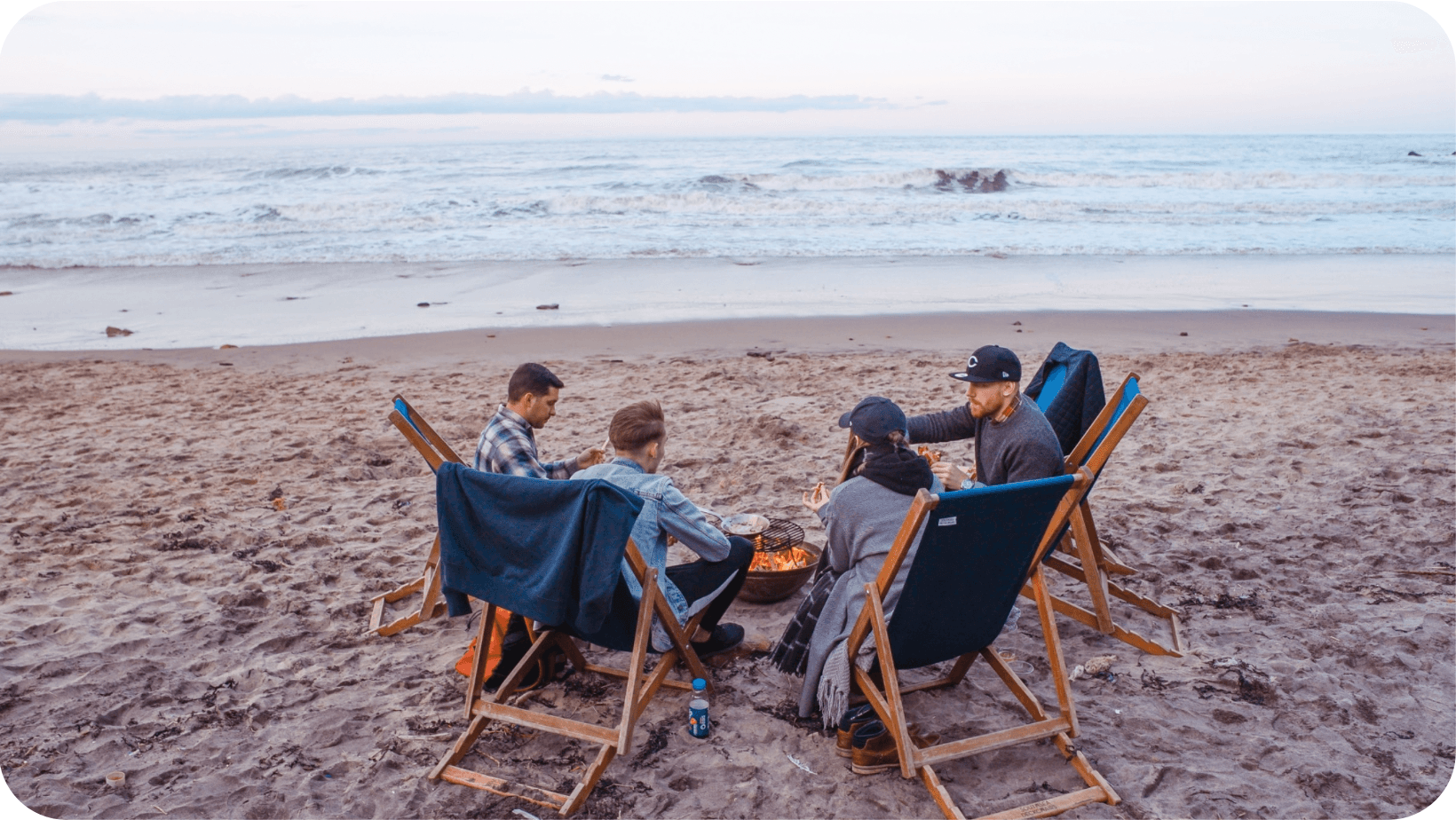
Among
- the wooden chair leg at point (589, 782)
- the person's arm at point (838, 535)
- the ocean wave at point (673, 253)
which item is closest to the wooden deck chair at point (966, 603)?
the person's arm at point (838, 535)

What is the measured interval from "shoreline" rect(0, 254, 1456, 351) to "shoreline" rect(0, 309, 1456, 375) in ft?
0.72

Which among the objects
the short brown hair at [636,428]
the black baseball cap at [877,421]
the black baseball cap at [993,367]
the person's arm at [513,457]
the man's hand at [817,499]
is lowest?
the man's hand at [817,499]

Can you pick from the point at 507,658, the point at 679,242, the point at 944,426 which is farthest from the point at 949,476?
the point at 679,242

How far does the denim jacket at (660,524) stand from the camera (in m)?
3.04

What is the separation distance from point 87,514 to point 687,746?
13.0 feet

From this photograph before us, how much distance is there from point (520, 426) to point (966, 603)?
71.5 inches

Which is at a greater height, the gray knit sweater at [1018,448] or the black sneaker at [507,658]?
the gray knit sweater at [1018,448]

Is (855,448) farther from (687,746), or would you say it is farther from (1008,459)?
(687,746)

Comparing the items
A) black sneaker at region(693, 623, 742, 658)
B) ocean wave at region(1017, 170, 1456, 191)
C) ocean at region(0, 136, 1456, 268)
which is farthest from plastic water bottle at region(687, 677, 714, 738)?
ocean wave at region(1017, 170, 1456, 191)

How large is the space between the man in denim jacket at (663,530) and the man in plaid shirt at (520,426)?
0.83 ft

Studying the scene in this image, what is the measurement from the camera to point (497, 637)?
3.48 m

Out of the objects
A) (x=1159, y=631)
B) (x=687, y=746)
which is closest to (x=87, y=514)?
(x=687, y=746)

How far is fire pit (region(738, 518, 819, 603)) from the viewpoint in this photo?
4.05 meters

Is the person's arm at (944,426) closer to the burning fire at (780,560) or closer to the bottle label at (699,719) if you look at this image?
the burning fire at (780,560)
